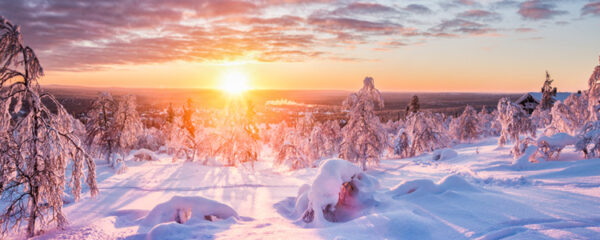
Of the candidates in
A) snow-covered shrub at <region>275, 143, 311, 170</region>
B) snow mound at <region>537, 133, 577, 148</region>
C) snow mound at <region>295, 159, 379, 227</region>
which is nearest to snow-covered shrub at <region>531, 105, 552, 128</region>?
snow mound at <region>537, 133, 577, 148</region>

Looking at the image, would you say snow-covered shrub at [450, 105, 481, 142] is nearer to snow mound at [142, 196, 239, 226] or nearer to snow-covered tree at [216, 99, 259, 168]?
snow-covered tree at [216, 99, 259, 168]

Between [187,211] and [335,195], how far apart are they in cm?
469

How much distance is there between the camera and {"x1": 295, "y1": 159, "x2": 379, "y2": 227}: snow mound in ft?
27.8

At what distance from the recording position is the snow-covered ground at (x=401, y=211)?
6.20 meters

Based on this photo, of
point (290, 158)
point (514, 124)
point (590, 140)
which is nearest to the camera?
point (590, 140)

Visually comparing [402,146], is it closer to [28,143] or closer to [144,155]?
[144,155]

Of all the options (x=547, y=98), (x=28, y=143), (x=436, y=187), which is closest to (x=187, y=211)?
(x=28, y=143)

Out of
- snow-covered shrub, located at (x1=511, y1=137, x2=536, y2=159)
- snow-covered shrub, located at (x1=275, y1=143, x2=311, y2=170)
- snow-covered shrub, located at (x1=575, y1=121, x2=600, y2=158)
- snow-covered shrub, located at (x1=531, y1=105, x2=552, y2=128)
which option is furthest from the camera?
snow-covered shrub, located at (x1=531, y1=105, x2=552, y2=128)

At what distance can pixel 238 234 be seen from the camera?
23.7 ft

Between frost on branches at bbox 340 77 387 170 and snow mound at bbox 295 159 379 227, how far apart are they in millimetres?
9392

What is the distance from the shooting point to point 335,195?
8.70m

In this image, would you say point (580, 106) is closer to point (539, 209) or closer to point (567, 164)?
point (567, 164)

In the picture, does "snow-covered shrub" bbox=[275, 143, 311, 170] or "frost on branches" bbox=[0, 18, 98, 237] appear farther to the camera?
"snow-covered shrub" bbox=[275, 143, 311, 170]

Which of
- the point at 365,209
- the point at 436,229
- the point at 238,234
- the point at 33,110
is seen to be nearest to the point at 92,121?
the point at 33,110
